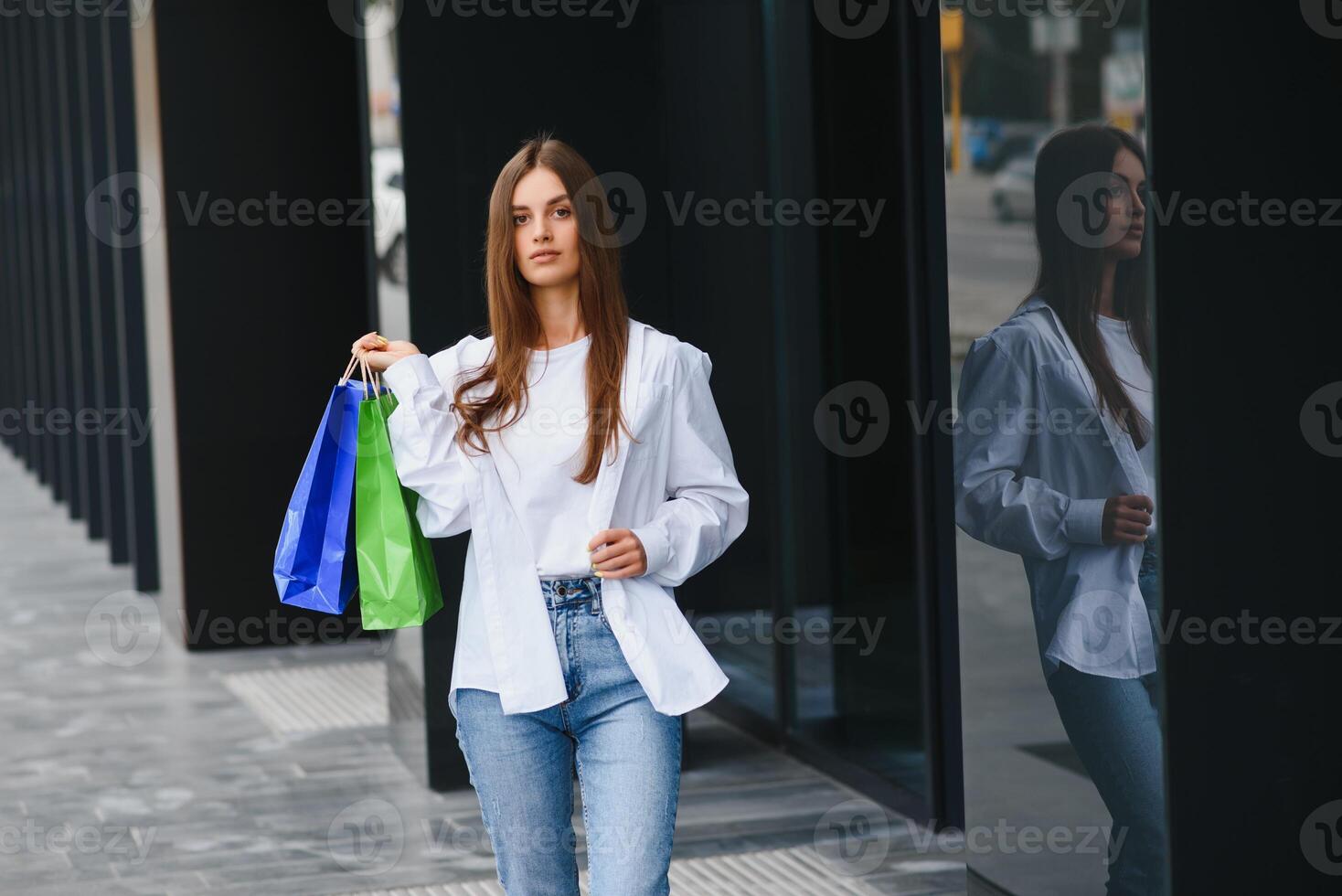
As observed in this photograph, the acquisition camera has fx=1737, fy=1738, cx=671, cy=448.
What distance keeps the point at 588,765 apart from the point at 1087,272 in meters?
1.40

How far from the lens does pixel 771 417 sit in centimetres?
643

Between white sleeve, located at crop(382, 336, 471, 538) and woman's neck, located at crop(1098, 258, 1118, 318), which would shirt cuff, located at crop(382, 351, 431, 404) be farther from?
woman's neck, located at crop(1098, 258, 1118, 318)

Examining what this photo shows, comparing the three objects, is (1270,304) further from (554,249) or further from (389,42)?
(389,42)

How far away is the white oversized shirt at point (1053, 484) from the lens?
3445mm

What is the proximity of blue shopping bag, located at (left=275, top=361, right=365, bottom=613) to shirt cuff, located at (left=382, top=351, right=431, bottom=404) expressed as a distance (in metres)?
0.08

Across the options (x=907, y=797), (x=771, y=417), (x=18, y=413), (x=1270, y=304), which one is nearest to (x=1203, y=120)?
(x=1270, y=304)

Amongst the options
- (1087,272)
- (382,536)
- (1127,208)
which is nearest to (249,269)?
(382,536)

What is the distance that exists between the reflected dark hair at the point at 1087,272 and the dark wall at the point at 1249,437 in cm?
7

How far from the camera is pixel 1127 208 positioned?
3342mm

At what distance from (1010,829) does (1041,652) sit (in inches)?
17.8

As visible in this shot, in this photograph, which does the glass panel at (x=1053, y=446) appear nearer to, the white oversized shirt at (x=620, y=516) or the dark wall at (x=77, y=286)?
the white oversized shirt at (x=620, y=516)

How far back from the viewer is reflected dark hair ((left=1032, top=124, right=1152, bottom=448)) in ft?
10.9

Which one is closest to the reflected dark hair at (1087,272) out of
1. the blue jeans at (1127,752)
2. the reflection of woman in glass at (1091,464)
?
the reflection of woman in glass at (1091,464)

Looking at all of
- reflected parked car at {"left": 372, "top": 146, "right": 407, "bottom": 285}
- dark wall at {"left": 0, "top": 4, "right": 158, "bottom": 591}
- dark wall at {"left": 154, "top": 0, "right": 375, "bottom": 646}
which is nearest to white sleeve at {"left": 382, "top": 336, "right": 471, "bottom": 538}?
reflected parked car at {"left": 372, "top": 146, "right": 407, "bottom": 285}
